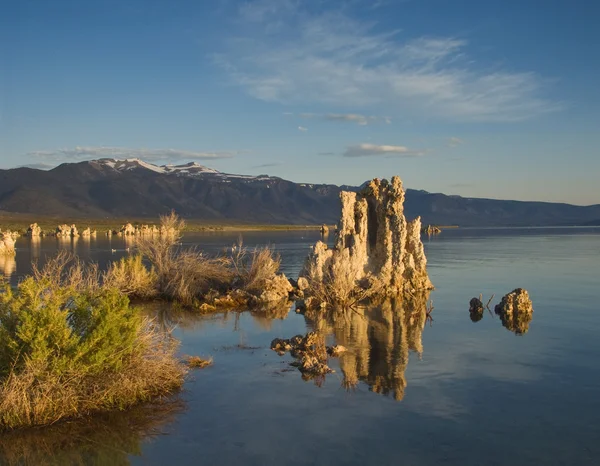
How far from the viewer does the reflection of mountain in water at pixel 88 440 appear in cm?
984

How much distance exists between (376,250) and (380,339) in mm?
10066

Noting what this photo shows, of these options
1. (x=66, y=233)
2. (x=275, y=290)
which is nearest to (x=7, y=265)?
(x=275, y=290)

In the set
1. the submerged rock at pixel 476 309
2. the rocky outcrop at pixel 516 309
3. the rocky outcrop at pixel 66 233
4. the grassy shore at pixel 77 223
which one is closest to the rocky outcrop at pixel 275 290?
the submerged rock at pixel 476 309

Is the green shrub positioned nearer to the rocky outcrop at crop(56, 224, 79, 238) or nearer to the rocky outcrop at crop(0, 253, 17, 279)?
the rocky outcrop at crop(0, 253, 17, 279)

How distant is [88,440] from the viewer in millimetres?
10500

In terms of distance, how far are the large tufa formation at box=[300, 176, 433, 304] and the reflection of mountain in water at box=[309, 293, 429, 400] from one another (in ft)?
5.14

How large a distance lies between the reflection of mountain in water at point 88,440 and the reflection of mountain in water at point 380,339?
472cm

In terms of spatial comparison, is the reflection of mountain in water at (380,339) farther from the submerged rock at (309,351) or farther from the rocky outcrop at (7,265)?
the rocky outcrop at (7,265)

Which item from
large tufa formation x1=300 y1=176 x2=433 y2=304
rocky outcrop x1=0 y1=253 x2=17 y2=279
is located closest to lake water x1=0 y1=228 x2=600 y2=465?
large tufa formation x1=300 y1=176 x2=433 y2=304

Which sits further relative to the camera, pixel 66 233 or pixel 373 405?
pixel 66 233

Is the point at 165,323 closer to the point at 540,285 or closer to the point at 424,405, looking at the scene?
the point at 424,405

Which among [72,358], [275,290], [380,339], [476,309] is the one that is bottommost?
[380,339]

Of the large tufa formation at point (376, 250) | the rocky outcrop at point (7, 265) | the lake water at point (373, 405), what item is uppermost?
the large tufa formation at point (376, 250)

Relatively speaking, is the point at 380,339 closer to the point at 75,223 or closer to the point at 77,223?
the point at 77,223
